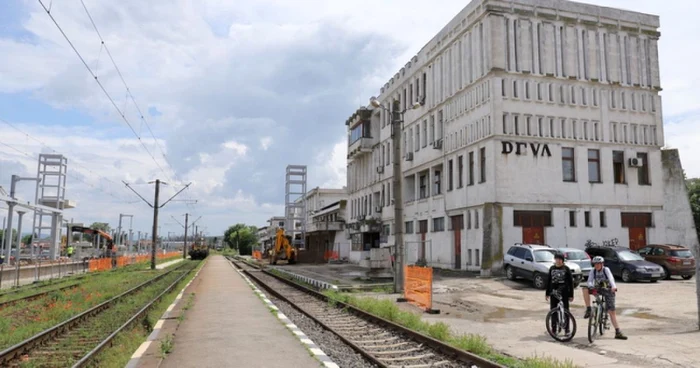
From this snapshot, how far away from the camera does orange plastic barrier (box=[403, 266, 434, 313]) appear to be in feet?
53.9

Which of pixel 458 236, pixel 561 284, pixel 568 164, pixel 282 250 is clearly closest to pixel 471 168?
pixel 458 236

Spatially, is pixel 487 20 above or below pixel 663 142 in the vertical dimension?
above

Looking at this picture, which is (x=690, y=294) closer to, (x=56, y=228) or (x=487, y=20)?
(x=487, y=20)

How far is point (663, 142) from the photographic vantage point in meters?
36.1

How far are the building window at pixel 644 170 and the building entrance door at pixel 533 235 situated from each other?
28.3 ft

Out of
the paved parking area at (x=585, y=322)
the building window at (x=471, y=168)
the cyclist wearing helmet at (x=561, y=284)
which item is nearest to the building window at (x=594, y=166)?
the building window at (x=471, y=168)

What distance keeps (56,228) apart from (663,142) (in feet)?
158

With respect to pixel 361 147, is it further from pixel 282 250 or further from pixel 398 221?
pixel 398 221

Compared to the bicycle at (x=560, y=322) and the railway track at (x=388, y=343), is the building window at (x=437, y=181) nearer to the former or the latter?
the railway track at (x=388, y=343)

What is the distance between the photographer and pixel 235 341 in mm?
10383

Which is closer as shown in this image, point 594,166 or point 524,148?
point 524,148

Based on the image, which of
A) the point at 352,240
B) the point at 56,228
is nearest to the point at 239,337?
the point at 56,228

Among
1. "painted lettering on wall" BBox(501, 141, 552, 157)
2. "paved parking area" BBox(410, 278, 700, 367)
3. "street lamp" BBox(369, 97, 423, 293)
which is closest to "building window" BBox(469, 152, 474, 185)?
"painted lettering on wall" BBox(501, 141, 552, 157)

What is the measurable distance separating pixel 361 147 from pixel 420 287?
129 feet
